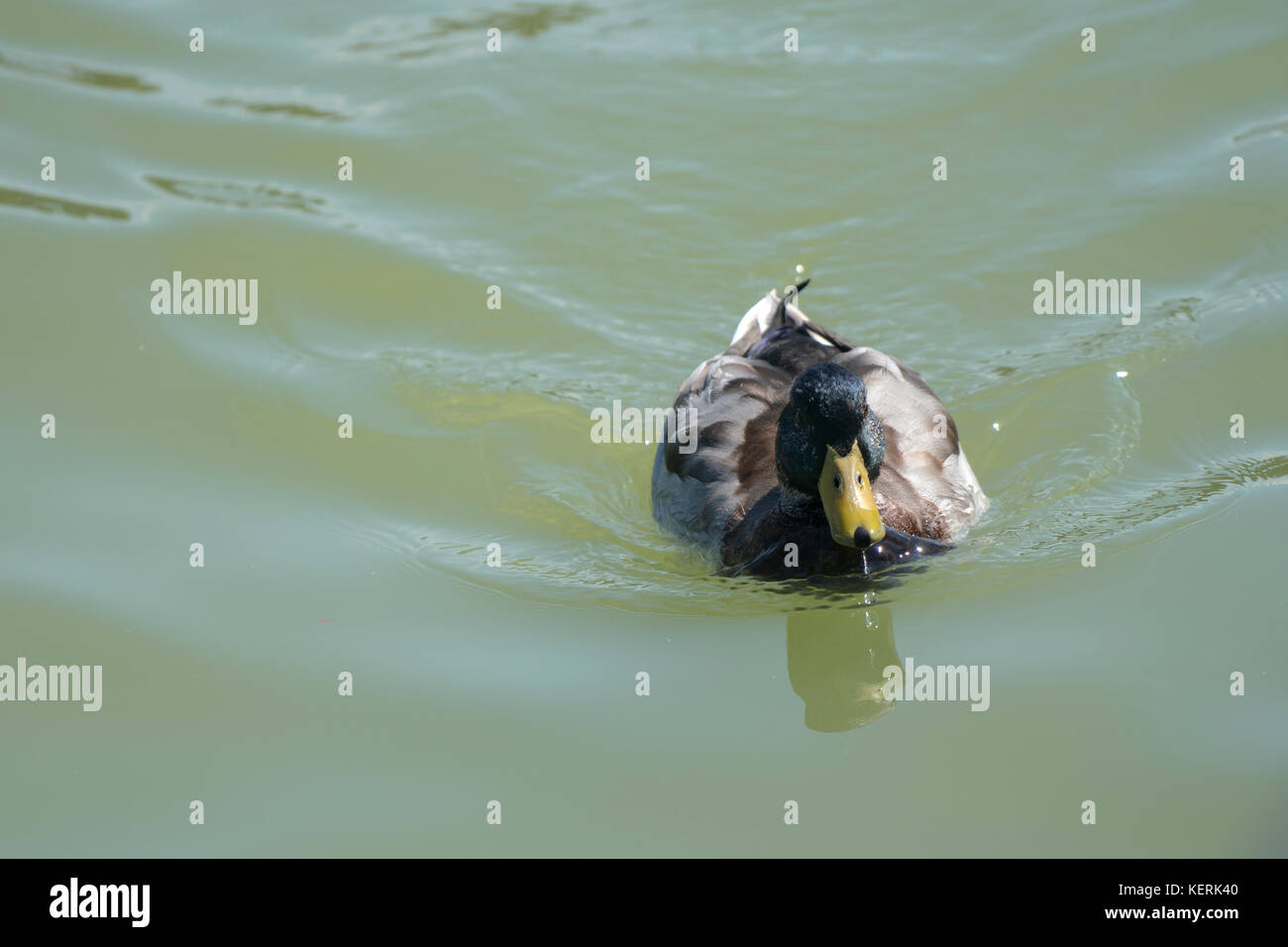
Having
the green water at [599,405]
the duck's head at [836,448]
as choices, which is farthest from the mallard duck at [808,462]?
the green water at [599,405]

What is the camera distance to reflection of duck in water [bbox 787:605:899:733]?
6.70m

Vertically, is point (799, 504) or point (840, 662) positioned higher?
point (799, 504)

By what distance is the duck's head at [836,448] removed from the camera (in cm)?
715

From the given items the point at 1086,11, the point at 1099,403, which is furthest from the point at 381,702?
the point at 1086,11

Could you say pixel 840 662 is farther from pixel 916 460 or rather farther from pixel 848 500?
pixel 916 460

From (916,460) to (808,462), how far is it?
41.2 inches

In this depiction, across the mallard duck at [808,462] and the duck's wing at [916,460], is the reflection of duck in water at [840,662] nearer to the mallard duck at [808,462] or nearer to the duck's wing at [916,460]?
the mallard duck at [808,462]

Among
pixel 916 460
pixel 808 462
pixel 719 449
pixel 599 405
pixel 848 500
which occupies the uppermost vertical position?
pixel 599 405

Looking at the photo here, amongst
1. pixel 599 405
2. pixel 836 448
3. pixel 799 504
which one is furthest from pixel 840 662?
pixel 599 405

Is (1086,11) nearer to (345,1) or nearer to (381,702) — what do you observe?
(345,1)

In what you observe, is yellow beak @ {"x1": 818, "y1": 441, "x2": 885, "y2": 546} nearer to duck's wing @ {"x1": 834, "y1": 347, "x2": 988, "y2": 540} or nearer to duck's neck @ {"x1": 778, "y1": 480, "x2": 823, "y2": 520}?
duck's neck @ {"x1": 778, "y1": 480, "x2": 823, "y2": 520}

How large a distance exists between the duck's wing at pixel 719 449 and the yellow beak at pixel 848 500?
0.70 m

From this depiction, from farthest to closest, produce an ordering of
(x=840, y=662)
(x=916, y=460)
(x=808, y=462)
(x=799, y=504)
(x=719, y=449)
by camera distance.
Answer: (x=719, y=449), (x=916, y=460), (x=799, y=504), (x=808, y=462), (x=840, y=662)

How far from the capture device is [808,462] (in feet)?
24.0
